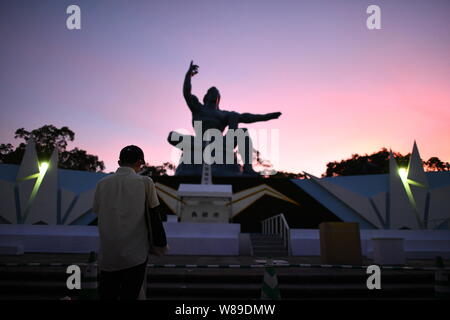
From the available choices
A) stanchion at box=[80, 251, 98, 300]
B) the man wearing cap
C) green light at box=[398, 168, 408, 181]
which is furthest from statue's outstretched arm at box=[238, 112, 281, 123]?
the man wearing cap

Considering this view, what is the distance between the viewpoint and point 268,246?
1516 cm

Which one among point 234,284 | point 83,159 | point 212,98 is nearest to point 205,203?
point 234,284

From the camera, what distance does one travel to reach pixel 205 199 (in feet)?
62.4

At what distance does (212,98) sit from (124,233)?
33186 millimetres

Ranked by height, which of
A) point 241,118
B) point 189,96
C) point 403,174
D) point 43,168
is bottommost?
point 403,174

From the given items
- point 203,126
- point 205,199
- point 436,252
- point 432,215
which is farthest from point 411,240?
point 203,126

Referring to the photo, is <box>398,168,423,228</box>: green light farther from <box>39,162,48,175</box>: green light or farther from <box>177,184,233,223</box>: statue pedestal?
<box>39,162,48,175</box>: green light

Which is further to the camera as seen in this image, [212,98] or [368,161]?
[368,161]

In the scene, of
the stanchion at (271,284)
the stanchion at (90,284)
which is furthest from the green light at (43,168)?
the stanchion at (271,284)

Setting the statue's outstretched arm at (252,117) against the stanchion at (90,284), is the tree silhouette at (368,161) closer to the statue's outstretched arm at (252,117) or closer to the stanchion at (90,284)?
the statue's outstretched arm at (252,117)

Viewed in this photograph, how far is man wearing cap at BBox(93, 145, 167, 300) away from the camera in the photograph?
9.18 ft

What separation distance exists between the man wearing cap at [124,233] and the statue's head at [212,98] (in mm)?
32772

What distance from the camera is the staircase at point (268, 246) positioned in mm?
14523

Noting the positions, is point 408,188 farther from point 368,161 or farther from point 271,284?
point 368,161
